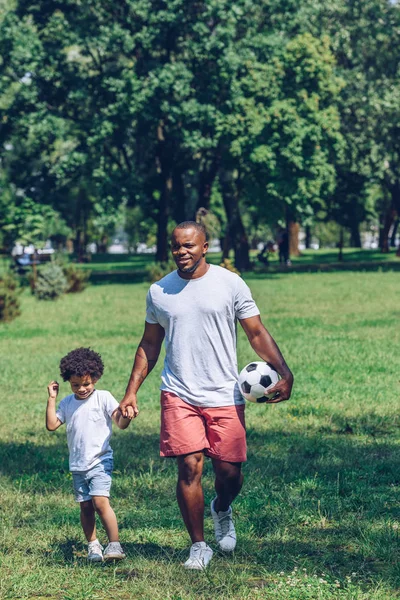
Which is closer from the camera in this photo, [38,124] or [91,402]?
[91,402]

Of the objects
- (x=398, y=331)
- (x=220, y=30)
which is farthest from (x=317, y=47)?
(x=398, y=331)

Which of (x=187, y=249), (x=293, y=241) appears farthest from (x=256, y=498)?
(x=293, y=241)

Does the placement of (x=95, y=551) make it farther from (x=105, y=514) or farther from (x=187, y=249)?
(x=187, y=249)

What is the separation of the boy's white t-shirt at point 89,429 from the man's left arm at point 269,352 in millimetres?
955

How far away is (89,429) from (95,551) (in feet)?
2.47

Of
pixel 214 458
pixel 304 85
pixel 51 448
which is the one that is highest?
pixel 304 85

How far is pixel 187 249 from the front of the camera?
20.5 feet

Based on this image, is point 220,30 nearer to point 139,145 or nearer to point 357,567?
point 139,145

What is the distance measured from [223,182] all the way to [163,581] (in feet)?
139

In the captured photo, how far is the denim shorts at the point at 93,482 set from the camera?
6.34 m

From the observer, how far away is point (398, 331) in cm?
2022

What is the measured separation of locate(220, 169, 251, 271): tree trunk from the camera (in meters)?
47.0

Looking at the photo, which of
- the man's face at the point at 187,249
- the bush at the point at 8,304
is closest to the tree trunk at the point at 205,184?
the bush at the point at 8,304

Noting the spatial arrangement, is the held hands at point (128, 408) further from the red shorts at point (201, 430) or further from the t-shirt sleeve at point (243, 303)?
the t-shirt sleeve at point (243, 303)
